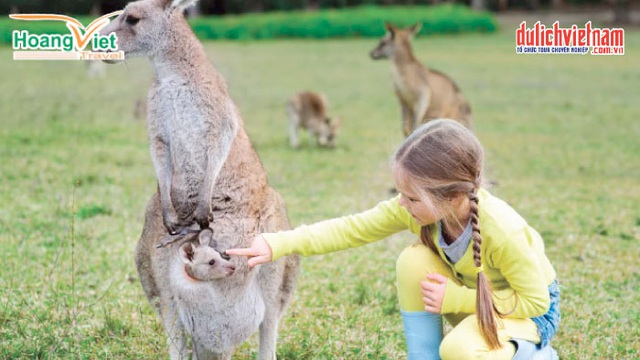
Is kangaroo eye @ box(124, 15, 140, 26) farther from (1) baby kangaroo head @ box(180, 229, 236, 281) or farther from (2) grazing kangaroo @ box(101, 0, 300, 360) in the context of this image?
(1) baby kangaroo head @ box(180, 229, 236, 281)

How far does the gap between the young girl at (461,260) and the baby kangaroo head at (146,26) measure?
71 cm

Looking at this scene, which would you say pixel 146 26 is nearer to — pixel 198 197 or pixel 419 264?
pixel 198 197

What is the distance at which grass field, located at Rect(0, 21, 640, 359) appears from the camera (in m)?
3.21

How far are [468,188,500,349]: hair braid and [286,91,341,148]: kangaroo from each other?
229 inches

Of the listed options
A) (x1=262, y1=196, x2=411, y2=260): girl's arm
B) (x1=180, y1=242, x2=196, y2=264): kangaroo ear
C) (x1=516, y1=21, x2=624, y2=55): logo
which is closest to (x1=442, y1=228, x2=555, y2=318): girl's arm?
(x1=262, y1=196, x2=411, y2=260): girl's arm

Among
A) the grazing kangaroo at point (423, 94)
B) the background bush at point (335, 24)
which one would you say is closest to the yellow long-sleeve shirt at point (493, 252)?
the grazing kangaroo at point (423, 94)

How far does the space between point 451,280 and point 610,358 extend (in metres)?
0.97

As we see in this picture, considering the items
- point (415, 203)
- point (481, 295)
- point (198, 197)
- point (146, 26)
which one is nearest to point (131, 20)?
point (146, 26)

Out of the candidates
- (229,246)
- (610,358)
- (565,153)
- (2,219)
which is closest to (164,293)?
(229,246)

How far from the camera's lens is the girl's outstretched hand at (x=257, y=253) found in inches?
97.5

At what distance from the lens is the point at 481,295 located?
2.28 meters

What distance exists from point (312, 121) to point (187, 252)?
18.6 feet

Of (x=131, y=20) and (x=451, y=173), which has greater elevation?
(x=131, y=20)

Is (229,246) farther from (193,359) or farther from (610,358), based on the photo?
(610,358)
